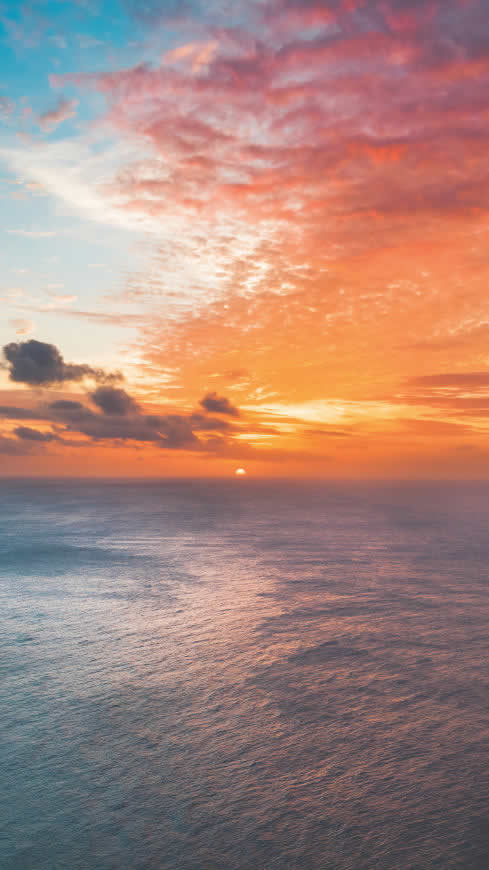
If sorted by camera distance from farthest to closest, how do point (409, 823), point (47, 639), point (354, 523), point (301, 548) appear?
point (354, 523) → point (301, 548) → point (47, 639) → point (409, 823)

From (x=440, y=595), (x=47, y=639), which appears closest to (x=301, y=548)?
(x=440, y=595)

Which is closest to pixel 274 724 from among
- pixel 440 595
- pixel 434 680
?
pixel 434 680

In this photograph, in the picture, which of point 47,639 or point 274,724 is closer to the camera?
point 274,724

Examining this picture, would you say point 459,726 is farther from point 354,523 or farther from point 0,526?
point 0,526

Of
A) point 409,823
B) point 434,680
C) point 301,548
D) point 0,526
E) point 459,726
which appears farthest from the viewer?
point 0,526

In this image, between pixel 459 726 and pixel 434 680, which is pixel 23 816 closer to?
pixel 459 726

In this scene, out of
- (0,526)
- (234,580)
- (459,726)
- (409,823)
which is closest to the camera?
(409,823)
